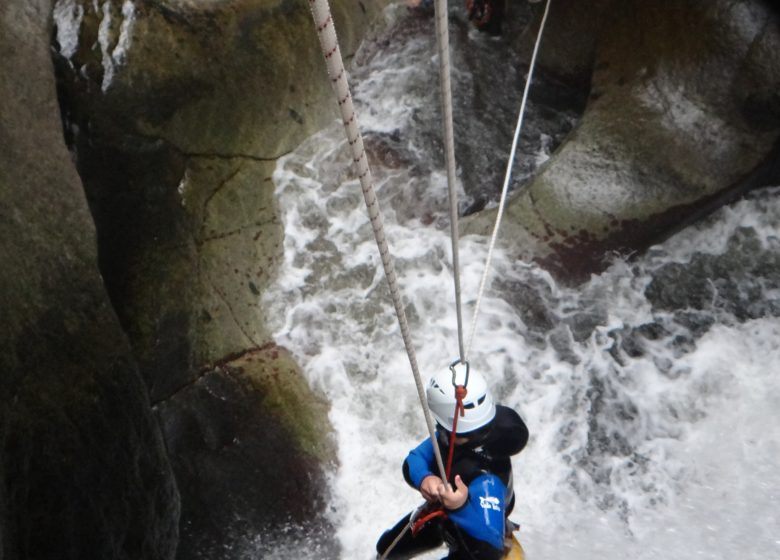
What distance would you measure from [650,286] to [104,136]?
3591mm

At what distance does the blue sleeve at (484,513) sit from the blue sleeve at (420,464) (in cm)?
19

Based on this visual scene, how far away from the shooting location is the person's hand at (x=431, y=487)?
2.71 metres

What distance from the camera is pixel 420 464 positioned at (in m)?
2.92

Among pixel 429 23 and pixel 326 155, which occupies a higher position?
pixel 429 23

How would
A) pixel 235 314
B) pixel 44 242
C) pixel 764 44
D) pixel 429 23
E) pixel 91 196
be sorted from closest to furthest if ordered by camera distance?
pixel 44 242 < pixel 91 196 < pixel 235 314 < pixel 764 44 < pixel 429 23

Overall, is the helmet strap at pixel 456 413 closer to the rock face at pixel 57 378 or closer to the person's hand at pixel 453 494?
the person's hand at pixel 453 494

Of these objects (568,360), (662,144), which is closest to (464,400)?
(568,360)

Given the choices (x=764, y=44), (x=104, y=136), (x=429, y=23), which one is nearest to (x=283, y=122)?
(x=104, y=136)

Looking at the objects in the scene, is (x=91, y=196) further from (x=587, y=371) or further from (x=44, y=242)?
(x=587, y=371)

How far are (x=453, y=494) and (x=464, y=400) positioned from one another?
35 cm

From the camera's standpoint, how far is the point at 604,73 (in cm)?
536

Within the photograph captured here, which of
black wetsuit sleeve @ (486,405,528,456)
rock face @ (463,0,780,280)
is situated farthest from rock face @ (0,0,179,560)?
rock face @ (463,0,780,280)

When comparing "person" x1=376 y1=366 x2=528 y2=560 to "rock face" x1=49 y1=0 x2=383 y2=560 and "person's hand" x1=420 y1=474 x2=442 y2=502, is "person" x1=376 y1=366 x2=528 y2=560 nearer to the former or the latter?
"person's hand" x1=420 y1=474 x2=442 y2=502

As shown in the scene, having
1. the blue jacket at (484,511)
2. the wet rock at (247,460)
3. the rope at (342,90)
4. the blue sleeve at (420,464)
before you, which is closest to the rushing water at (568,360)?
the wet rock at (247,460)
